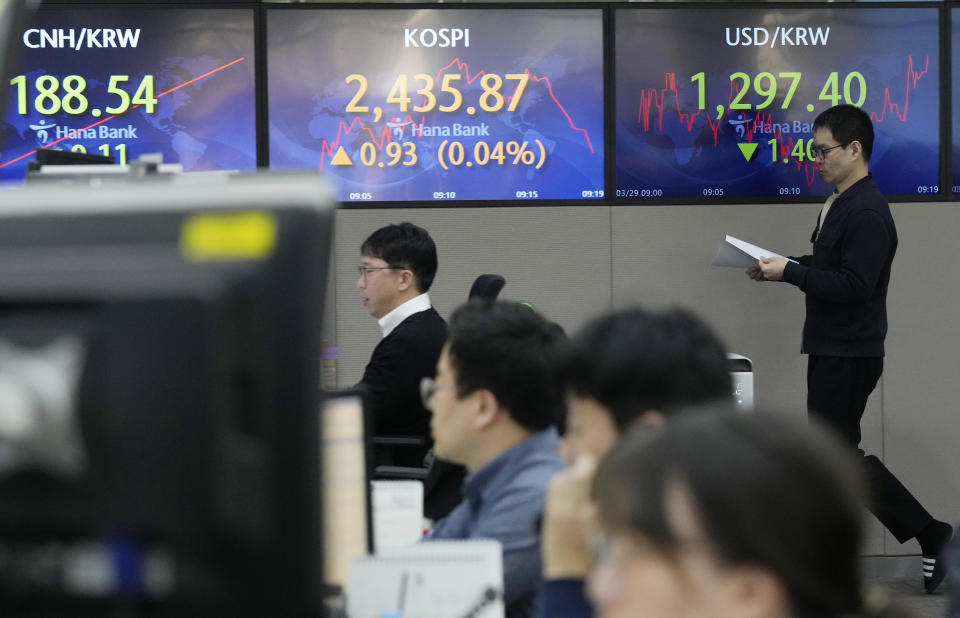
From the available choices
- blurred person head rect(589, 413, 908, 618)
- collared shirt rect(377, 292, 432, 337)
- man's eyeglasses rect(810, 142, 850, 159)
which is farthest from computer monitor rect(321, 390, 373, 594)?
man's eyeglasses rect(810, 142, 850, 159)

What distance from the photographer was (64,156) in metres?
1.69

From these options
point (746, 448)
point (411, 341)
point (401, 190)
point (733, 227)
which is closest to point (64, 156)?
point (746, 448)

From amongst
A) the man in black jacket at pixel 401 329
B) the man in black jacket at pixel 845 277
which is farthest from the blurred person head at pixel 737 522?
the man in black jacket at pixel 845 277

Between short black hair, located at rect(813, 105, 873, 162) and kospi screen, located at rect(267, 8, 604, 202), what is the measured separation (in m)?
0.90

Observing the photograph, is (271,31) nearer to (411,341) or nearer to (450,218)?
(450,218)

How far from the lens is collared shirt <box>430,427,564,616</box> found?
1.87 meters

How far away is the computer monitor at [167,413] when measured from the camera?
73cm

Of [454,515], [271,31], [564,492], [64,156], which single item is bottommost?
[454,515]

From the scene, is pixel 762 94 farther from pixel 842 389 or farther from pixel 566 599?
pixel 566 599

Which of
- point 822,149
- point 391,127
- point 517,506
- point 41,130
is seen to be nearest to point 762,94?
point 822,149

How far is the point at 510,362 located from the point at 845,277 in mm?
2439

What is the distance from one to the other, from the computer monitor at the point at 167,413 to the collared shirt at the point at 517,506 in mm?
1149

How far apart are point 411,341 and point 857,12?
8.06 ft

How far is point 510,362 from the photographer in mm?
2066
